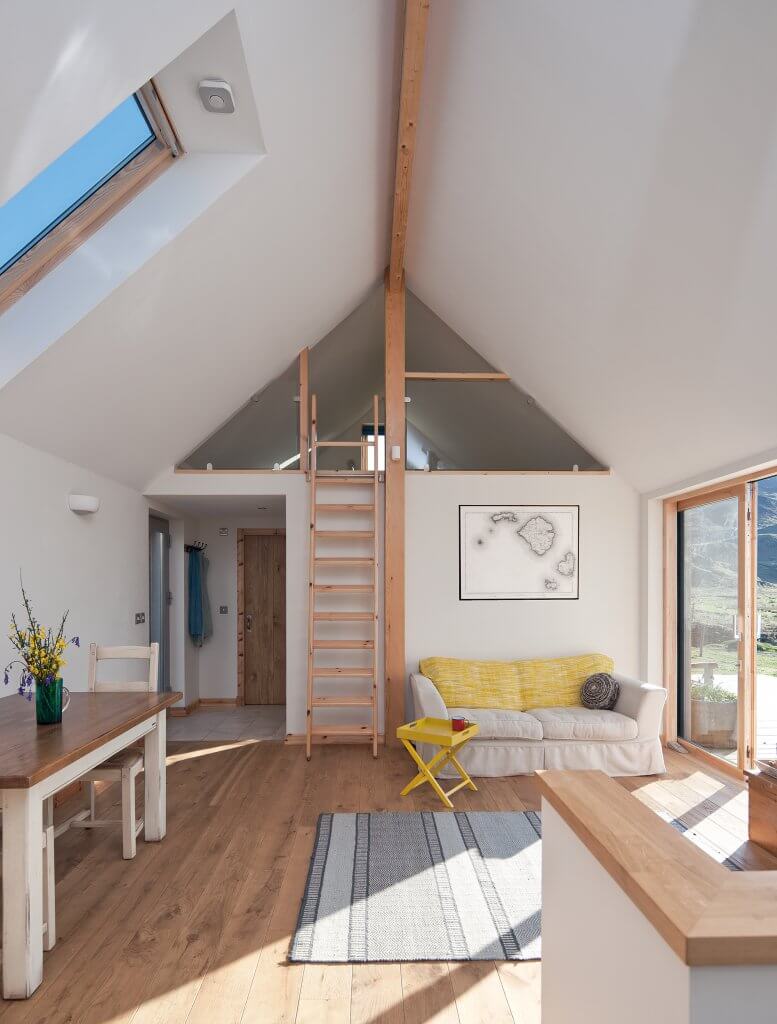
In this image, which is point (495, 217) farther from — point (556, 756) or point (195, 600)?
point (195, 600)

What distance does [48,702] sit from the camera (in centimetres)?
302

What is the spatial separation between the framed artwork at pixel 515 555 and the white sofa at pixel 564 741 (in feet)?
3.80

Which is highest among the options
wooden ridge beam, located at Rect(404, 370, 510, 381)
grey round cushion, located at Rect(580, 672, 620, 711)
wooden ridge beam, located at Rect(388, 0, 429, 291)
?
wooden ridge beam, located at Rect(388, 0, 429, 291)

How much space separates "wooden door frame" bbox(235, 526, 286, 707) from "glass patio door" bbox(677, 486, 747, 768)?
422cm

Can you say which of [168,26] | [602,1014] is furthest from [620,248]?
[602,1014]

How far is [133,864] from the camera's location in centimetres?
347

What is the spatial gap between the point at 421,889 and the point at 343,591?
9.20 feet

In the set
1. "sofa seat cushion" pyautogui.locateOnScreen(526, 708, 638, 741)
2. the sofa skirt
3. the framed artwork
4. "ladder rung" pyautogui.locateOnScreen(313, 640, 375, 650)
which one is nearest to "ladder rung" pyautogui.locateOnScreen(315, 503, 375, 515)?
the framed artwork

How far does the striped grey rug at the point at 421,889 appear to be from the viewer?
2727mm

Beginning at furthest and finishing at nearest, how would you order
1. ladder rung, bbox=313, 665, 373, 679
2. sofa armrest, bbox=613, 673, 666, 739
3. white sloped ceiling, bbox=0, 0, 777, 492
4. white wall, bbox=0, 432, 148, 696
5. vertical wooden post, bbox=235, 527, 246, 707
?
1. vertical wooden post, bbox=235, 527, 246, 707
2. ladder rung, bbox=313, 665, 373, 679
3. sofa armrest, bbox=613, 673, 666, 739
4. white wall, bbox=0, 432, 148, 696
5. white sloped ceiling, bbox=0, 0, 777, 492

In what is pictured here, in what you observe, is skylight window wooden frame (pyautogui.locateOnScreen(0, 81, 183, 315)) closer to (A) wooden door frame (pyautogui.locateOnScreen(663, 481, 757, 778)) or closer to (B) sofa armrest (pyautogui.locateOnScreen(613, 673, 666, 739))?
(A) wooden door frame (pyautogui.locateOnScreen(663, 481, 757, 778))

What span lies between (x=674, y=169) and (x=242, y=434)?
401 centimetres

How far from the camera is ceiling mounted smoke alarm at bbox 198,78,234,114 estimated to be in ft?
9.89

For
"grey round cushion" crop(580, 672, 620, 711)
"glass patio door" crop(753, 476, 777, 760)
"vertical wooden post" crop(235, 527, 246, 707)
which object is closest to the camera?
"glass patio door" crop(753, 476, 777, 760)
